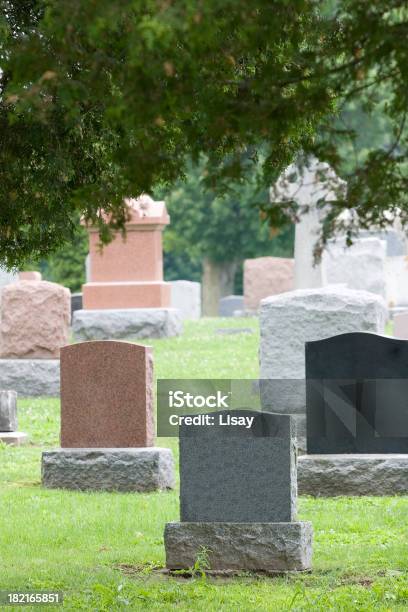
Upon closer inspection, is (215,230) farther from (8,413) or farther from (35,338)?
(8,413)

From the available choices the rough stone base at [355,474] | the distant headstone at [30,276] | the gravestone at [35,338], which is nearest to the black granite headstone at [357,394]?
the rough stone base at [355,474]

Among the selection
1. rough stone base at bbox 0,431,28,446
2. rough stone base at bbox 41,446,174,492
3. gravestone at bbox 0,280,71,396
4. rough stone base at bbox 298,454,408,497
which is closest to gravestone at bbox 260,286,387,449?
rough stone base at bbox 298,454,408,497

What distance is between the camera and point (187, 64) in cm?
421

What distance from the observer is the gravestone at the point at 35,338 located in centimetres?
1672

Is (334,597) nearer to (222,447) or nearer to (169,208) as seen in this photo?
(222,447)

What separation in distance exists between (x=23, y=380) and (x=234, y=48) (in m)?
12.8

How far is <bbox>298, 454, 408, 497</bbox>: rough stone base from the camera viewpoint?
10.4 metres

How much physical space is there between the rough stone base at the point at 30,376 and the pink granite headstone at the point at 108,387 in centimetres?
600

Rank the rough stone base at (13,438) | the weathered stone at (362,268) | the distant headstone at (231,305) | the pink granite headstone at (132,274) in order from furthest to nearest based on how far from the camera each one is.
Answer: the distant headstone at (231,305) → the weathered stone at (362,268) → the pink granite headstone at (132,274) → the rough stone base at (13,438)

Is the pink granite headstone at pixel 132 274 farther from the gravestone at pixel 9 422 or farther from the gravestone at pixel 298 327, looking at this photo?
the gravestone at pixel 298 327

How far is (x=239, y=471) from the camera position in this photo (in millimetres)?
7609

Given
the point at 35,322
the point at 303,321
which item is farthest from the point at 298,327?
the point at 35,322

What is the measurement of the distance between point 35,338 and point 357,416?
7411 mm

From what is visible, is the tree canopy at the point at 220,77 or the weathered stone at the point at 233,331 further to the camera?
the weathered stone at the point at 233,331
